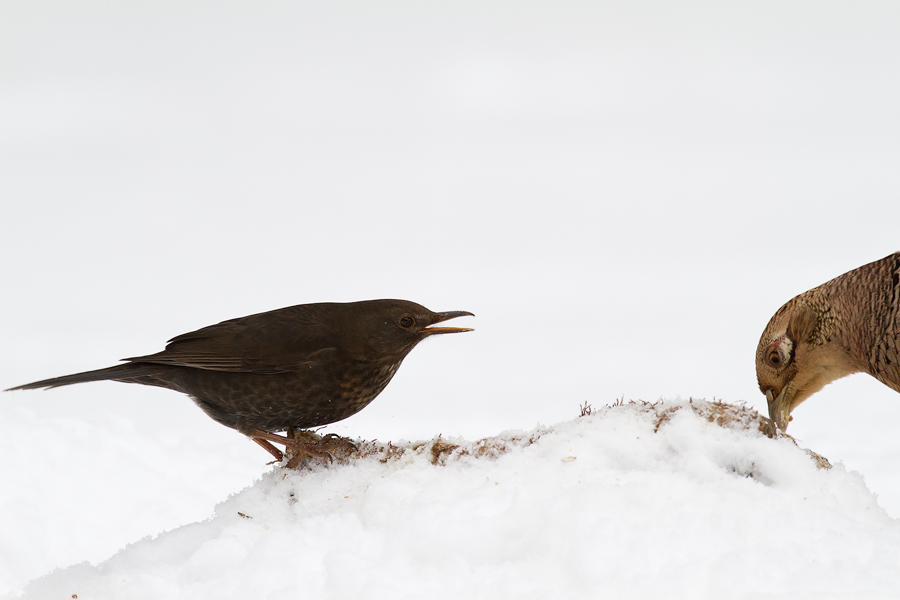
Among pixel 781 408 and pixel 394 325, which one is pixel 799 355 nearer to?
pixel 781 408

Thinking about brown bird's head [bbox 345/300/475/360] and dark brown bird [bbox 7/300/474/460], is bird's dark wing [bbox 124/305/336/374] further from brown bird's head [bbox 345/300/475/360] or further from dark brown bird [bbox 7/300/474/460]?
brown bird's head [bbox 345/300/475/360]

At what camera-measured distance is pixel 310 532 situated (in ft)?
10.8

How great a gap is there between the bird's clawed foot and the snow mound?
21cm

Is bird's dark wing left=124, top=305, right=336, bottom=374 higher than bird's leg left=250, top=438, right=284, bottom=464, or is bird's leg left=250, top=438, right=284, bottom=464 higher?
bird's dark wing left=124, top=305, right=336, bottom=374

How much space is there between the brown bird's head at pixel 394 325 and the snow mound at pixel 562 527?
71cm

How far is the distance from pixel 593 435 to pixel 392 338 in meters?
1.35

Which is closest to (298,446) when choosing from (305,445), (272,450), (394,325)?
(305,445)

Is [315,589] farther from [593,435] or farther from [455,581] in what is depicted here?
[593,435]

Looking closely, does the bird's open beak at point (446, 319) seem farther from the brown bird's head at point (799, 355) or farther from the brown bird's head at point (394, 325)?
the brown bird's head at point (799, 355)

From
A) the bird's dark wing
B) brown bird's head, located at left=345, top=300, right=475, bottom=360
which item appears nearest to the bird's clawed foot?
the bird's dark wing

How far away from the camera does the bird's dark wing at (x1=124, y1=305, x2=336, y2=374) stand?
4172 millimetres

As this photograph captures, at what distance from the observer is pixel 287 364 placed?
4156 mm

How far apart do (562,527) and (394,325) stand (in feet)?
5.87

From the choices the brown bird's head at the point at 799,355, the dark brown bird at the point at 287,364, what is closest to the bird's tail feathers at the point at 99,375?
the dark brown bird at the point at 287,364
